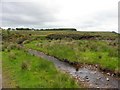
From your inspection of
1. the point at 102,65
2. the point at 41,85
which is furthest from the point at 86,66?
the point at 41,85

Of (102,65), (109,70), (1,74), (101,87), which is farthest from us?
(102,65)

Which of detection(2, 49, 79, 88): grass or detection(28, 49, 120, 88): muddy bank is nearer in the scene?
detection(2, 49, 79, 88): grass

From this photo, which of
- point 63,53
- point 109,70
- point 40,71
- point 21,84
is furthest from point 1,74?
point 63,53

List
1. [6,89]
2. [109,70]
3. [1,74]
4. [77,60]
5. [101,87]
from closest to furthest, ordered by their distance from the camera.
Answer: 1. [6,89]
2. [101,87]
3. [1,74]
4. [109,70]
5. [77,60]

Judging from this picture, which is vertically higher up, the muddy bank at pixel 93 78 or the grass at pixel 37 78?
the grass at pixel 37 78

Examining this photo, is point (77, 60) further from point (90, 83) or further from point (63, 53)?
point (90, 83)

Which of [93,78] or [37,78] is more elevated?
[37,78]

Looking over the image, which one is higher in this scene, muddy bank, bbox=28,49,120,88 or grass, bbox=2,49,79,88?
grass, bbox=2,49,79,88

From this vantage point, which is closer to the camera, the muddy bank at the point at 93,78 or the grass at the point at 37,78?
the grass at the point at 37,78

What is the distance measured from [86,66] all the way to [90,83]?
7.81 m

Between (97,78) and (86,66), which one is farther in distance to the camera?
(86,66)

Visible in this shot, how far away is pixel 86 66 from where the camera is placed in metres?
28.4

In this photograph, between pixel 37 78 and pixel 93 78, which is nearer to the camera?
pixel 37 78

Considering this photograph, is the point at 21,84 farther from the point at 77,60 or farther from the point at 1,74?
the point at 77,60
